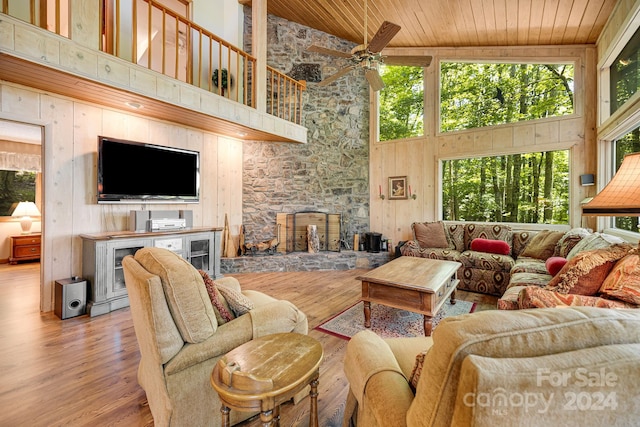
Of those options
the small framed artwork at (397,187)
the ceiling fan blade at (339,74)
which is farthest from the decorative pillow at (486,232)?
the ceiling fan blade at (339,74)

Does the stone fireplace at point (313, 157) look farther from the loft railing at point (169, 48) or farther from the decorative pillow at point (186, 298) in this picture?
the decorative pillow at point (186, 298)

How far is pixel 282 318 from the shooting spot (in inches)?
68.0

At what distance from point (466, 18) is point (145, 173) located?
17.1ft

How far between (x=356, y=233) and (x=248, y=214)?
2.24 metres

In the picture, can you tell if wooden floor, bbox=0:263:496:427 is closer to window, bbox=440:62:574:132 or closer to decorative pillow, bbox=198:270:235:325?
decorative pillow, bbox=198:270:235:325

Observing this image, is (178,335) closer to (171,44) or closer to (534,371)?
(534,371)

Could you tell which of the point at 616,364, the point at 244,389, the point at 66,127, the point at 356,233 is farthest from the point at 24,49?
the point at 356,233

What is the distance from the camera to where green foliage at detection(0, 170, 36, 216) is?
5.89m

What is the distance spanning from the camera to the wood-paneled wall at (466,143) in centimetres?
421

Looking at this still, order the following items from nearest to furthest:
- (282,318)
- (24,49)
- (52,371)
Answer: (282,318), (52,371), (24,49)

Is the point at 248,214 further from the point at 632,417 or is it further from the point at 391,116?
the point at 632,417

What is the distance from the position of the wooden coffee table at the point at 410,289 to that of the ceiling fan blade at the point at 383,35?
2254mm

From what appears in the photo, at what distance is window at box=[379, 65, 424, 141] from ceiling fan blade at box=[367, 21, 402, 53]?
314 cm

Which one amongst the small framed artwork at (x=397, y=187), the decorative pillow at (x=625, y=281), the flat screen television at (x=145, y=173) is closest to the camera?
the decorative pillow at (x=625, y=281)
